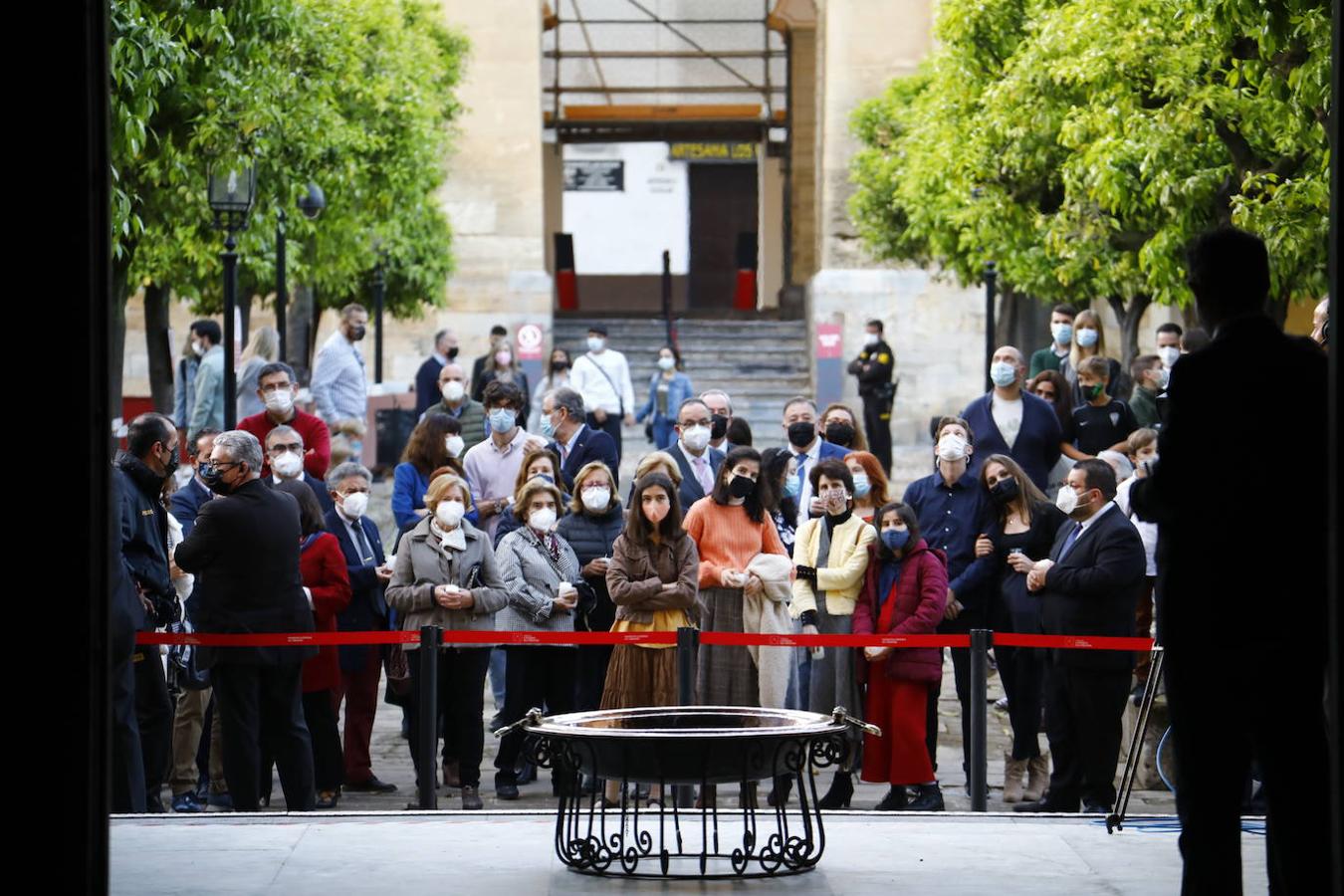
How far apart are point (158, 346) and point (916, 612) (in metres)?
15.9

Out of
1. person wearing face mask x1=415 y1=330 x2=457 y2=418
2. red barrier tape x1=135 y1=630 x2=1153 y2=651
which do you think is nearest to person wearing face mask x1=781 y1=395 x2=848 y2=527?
red barrier tape x1=135 y1=630 x2=1153 y2=651

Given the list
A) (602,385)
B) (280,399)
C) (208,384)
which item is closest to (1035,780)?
(280,399)

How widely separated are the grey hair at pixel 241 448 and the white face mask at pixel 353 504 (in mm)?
1659

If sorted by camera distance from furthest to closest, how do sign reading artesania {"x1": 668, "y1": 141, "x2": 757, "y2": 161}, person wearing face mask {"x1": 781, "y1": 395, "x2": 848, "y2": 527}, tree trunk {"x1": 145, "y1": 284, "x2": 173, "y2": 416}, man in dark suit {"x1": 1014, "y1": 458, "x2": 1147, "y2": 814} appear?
1. sign reading artesania {"x1": 668, "y1": 141, "x2": 757, "y2": 161}
2. tree trunk {"x1": 145, "y1": 284, "x2": 173, "y2": 416}
3. person wearing face mask {"x1": 781, "y1": 395, "x2": 848, "y2": 527}
4. man in dark suit {"x1": 1014, "y1": 458, "x2": 1147, "y2": 814}

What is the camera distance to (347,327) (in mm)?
21406

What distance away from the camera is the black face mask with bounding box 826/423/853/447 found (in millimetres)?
14750

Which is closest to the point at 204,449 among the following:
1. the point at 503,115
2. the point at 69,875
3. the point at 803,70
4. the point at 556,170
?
the point at 69,875

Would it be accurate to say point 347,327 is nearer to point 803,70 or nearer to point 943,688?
point 943,688

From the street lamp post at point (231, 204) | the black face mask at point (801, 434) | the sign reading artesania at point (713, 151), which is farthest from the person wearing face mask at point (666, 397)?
the sign reading artesania at point (713, 151)

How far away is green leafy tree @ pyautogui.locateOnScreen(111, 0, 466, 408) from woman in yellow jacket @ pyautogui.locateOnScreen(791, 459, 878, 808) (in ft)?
15.5

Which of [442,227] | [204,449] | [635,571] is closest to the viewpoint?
[635,571]

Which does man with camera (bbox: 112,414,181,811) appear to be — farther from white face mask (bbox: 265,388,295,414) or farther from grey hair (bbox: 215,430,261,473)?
white face mask (bbox: 265,388,295,414)

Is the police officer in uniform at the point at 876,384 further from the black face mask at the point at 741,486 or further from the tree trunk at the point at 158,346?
the black face mask at the point at 741,486

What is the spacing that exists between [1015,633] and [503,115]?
86.3 ft
